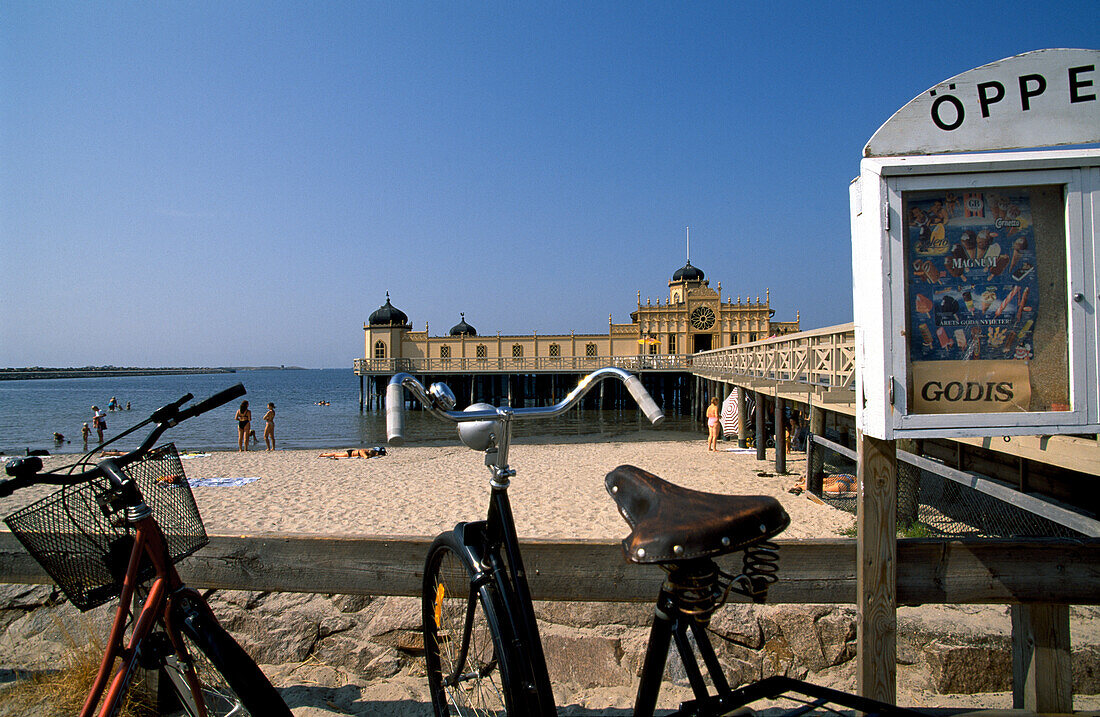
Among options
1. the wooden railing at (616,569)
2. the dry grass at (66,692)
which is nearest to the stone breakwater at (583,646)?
the dry grass at (66,692)

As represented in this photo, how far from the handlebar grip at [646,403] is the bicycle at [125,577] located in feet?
4.26

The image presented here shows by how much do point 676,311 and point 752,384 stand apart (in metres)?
33.8

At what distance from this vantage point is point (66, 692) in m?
2.60

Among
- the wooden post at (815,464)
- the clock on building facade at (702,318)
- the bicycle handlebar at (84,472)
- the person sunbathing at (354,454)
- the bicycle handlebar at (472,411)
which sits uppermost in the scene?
the clock on building facade at (702,318)

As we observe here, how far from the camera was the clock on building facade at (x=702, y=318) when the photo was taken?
48.5 m

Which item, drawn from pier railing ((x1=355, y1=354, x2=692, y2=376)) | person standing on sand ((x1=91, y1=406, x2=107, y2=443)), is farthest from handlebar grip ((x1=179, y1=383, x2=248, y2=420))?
pier railing ((x1=355, y1=354, x2=692, y2=376))

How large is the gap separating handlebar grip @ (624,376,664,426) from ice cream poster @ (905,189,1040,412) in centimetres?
92

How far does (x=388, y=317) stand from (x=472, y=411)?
1939 inches

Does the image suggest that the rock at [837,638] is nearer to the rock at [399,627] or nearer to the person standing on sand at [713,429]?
the rock at [399,627]

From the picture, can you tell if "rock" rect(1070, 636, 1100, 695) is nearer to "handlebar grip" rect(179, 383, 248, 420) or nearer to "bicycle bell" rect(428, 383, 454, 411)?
"bicycle bell" rect(428, 383, 454, 411)

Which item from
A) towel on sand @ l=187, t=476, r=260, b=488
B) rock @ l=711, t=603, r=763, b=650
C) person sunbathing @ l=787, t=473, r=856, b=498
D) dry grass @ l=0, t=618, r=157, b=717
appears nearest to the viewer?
dry grass @ l=0, t=618, r=157, b=717

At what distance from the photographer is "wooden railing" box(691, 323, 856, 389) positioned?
30.3 ft

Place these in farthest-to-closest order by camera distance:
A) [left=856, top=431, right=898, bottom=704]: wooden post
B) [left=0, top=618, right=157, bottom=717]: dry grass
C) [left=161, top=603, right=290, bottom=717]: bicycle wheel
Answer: [left=0, top=618, right=157, bottom=717]: dry grass → [left=856, top=431, right=898, bottom=704]: wooden post → [left=161, top=603, right=290, bottom=717]: bicycle wheel

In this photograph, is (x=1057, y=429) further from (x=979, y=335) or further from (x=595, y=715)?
(x=595, y=715)
